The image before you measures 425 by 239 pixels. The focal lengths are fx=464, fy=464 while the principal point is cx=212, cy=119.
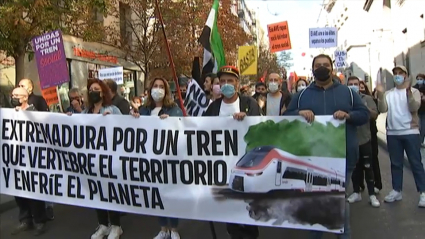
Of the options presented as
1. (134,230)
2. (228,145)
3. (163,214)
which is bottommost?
(134,230)

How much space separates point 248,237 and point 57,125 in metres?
2.38

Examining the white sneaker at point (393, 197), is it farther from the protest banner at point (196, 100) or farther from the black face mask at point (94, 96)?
the black face mask at point (94, 96)

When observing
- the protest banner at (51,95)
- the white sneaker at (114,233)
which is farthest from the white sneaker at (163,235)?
the protest banner at (51,95)

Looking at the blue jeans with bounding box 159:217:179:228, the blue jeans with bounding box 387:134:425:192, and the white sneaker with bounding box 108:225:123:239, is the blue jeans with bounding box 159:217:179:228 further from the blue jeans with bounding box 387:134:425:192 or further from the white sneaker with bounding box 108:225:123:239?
the blue jeans with bounding box 387:134:425:192

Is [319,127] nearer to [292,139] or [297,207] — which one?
[292,139]

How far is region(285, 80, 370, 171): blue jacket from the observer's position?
4113 millimetres

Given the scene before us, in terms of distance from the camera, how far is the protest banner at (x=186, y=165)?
13.2 ft

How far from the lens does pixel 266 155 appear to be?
4176 mm

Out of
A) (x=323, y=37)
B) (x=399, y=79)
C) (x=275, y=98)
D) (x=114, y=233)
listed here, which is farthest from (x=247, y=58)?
(x=114, y=233)

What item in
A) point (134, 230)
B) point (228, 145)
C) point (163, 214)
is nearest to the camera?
point (228, 145)

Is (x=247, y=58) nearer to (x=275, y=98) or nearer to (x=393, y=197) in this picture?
(x=275, y=98)

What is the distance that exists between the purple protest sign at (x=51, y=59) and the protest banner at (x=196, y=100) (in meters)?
2.62

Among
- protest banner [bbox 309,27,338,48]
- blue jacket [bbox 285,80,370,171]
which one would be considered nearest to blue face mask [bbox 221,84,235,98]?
blue jacket [bbox 285,80,370,171]

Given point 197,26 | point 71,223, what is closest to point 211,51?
point 71,223
